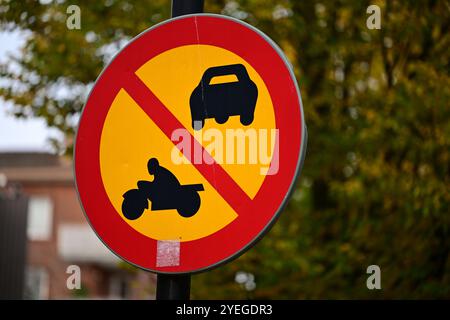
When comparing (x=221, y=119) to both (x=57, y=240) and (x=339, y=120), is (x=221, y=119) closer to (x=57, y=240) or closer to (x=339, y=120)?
(x=339, y=120)

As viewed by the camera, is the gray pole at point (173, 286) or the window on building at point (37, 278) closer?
the gray pole at point (173, 286)

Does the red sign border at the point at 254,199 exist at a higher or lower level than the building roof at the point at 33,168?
higher

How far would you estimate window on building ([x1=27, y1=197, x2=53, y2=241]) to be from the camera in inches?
1310

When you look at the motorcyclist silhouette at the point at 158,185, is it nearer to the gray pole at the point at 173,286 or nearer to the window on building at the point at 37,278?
the gray pole at the point at 173,286

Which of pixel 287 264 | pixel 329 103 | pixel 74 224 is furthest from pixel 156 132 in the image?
pixel 74 224

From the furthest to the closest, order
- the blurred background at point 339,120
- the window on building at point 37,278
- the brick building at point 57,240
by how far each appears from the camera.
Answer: the window on building at point 37,278 < the brick building at point 57,240 < the blurred background at point 339,120

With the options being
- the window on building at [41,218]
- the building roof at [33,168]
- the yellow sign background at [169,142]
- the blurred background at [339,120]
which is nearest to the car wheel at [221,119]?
the yellow sign background at [169,142]

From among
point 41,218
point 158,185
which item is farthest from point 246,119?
point 41,218

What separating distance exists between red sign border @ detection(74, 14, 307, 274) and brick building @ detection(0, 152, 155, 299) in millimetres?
29979

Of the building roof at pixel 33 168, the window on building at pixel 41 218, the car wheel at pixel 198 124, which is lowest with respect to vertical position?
the window on building at pixel 41 218

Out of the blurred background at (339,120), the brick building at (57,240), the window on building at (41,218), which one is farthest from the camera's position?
the window on building at (41,218)

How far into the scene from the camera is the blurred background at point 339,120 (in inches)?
238

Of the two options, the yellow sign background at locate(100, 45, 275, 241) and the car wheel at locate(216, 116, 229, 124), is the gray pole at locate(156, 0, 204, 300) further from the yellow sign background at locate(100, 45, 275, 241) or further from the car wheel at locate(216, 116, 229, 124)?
the car wheel at locate(216, 116, 229, 124)

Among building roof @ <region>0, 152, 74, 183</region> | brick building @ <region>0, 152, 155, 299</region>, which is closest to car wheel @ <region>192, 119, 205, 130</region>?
brick building @ <region>0, 152, 155, 299</region>
